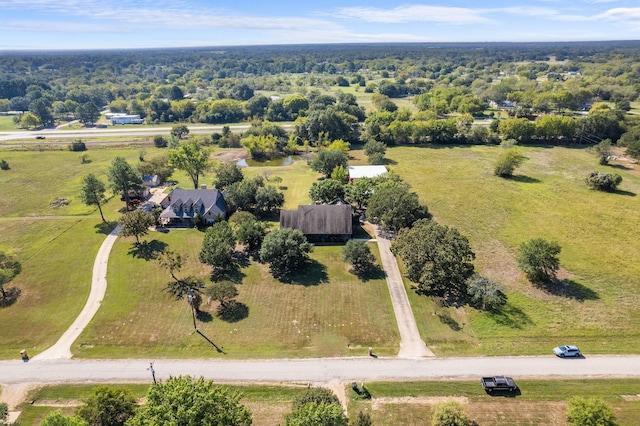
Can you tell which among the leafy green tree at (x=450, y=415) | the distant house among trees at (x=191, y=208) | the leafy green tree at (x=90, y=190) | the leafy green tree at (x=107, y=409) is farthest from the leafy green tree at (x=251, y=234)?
the leafy green tree at (x=450, y=415)

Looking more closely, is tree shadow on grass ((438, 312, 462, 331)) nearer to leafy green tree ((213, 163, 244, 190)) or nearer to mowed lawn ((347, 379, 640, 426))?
mowed lawn ((347, 379, 640, 426))

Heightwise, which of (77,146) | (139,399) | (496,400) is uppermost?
(77,146)

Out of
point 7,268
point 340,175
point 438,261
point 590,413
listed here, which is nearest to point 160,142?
point 340,175

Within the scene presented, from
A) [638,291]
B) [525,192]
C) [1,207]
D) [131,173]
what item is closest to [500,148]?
[525,192]

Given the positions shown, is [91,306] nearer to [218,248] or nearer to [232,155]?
[218,248]

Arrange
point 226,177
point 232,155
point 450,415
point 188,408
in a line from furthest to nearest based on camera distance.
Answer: point 232,155 < point 226,177 < point 450,415 < point 188,408

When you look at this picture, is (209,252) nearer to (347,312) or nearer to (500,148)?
(347,312)
